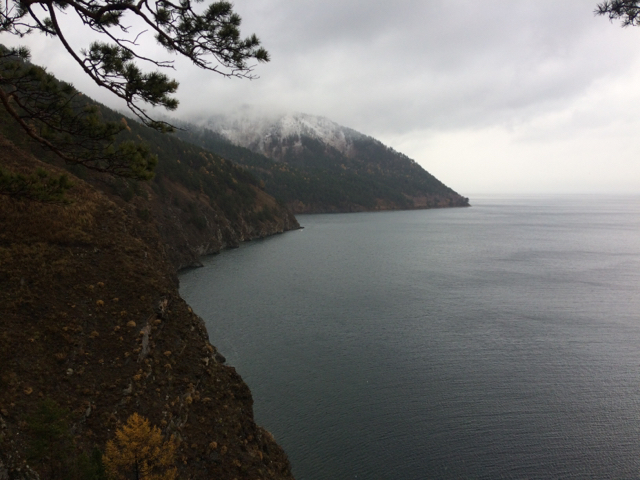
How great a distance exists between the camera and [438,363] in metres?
33.4

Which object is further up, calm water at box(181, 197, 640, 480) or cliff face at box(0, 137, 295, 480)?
cliff face at box(0, 137, 295, 480)

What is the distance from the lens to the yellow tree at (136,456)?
1373cm

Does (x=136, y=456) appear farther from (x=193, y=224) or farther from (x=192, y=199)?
(x=192, y=199)

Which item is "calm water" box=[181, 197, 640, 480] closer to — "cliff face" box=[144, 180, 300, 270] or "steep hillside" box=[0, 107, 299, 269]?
"cliff face" box=[144, 180, 300, 270]

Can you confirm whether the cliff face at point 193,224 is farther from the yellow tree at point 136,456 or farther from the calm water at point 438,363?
the yellow tree at point 136,456

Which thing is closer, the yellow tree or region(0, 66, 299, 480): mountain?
the yellow tree

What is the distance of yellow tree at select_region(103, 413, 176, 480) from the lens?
13727mm

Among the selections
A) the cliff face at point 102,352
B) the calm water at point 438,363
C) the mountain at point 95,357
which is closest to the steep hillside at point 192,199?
the calm water at point 438,363

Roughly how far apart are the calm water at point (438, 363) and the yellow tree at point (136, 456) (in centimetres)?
922

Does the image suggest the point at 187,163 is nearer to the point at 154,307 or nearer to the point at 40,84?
the point at 154,307

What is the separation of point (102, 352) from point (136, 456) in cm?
647

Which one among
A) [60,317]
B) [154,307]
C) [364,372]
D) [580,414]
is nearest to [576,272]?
[580,414]

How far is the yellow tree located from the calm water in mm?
9222

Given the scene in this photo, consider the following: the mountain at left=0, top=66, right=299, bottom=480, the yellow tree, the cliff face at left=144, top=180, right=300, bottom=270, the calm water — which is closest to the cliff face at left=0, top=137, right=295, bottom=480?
the mountain at left=0, top=66, right=299, bottom=480
